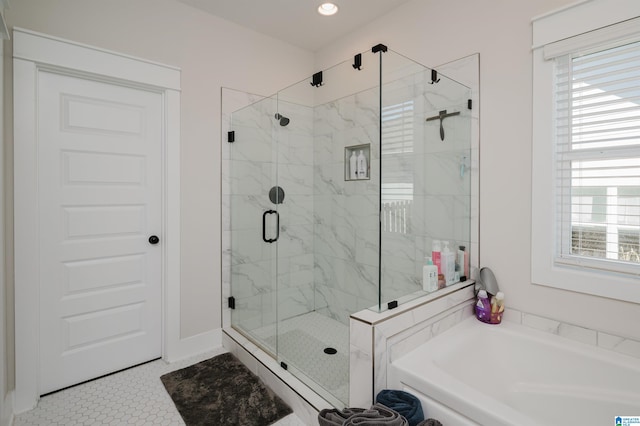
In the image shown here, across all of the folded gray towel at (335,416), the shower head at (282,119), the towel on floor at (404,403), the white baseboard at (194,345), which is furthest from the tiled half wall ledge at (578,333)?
the white baseboard at (194,345)

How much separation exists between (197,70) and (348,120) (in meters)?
1.24

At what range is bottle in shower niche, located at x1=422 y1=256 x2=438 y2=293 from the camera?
1815 mm

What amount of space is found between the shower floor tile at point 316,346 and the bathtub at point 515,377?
0.39 m

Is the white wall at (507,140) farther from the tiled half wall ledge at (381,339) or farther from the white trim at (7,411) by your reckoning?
the white trim at (7,411)

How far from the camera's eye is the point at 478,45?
78.3 inches

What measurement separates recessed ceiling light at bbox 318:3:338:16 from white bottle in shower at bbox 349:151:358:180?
1181 millimetres

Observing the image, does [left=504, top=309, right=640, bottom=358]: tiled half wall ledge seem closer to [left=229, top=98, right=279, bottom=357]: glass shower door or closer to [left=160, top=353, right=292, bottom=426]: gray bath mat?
[left=160, top=353, right=292, bottom=426]: gray bath mat

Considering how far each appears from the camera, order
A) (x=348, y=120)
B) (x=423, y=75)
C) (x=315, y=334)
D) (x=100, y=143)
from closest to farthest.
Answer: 1. (x=423, y=75)
2. (x=100, y=143)
3. (x=348, y=120)
4. (x=315, y=334)

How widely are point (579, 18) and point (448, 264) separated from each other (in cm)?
144

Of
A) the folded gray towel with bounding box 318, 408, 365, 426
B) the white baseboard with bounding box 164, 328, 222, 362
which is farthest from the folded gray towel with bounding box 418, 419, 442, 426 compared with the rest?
the white baseboard with bounding box 164, 328, 222, 362

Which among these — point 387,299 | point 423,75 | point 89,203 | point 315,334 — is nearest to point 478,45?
point 423,75

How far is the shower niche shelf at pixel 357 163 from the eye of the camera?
204 cm

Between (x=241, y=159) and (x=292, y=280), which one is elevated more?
(x=241, y=159)

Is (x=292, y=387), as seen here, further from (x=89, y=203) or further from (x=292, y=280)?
(x=89, y=203)
